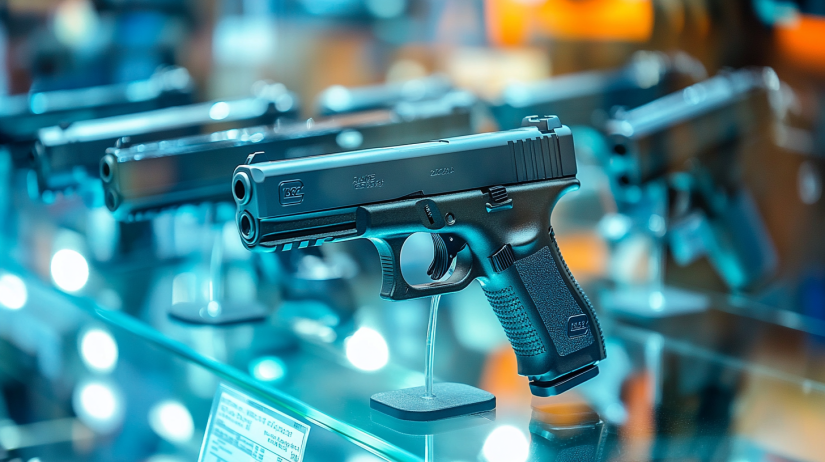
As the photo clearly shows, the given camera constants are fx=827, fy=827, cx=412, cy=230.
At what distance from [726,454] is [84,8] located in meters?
3.16

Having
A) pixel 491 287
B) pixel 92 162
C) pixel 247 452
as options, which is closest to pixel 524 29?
pixel 92 162

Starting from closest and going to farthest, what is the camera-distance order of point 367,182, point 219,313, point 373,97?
A: point 367,182, point 219,313, point 373,97

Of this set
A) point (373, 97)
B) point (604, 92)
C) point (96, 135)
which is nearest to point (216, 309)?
point (96, 135)

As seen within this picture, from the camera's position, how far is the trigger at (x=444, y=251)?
131 centimetres

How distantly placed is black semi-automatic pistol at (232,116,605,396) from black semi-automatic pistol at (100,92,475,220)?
351 millimetres

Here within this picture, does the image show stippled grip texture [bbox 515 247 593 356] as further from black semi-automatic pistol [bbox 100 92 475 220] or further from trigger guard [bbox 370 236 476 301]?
black semi-automatic pistol [bbox 100 92 475 220]

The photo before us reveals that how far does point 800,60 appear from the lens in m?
2.10

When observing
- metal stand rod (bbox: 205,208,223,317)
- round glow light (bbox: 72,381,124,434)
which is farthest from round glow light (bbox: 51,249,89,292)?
metal stand rod (bbox: 205,208,223,317)

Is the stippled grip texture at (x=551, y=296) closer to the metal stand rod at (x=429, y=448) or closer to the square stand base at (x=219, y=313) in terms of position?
the metal stand rod at (x=429, y=448)

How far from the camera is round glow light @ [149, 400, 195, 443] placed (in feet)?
6.77

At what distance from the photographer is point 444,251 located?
1318 millimetres

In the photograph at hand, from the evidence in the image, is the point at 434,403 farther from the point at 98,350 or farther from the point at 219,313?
the point at 98,350

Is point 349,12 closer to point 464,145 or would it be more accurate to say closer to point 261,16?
point 261,16

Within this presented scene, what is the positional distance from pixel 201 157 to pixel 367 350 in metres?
0.55
